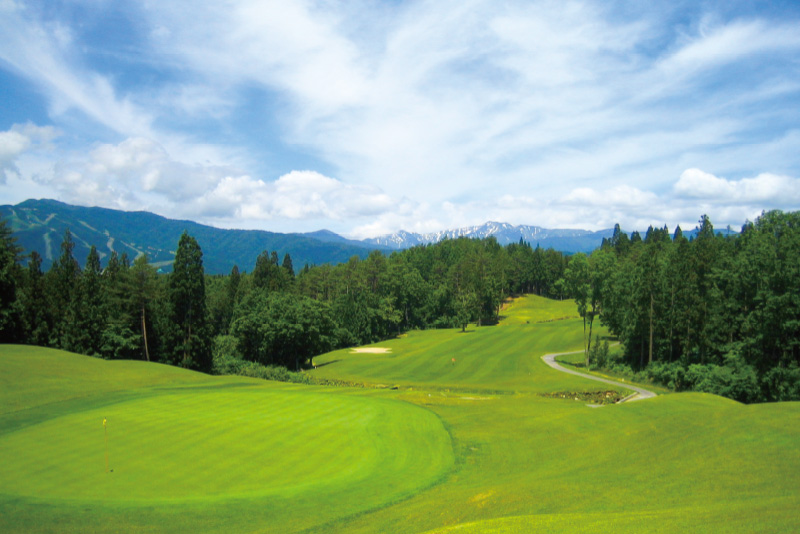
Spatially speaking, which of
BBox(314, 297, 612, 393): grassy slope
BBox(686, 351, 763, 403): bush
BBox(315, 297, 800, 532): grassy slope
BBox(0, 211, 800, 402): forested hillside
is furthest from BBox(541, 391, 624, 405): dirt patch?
BBox(315, 297, 800, 532): grassy slope

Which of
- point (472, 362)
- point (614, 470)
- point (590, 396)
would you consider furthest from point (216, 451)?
point (472, 362)

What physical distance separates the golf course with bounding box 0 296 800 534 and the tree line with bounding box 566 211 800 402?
47.7 feet

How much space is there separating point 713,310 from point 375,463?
44.4m

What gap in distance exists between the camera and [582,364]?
61688 mm

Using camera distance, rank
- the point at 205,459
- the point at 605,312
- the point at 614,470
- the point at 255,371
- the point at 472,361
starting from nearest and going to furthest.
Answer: the point at 614,470
the point at 205,459
the point at 255,371
the point at 605,312
the point at 472,361

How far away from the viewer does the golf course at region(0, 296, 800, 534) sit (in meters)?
11.6

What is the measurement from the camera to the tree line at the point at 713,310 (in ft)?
123

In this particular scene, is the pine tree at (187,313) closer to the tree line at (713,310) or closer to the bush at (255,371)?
the bush at (255,371)

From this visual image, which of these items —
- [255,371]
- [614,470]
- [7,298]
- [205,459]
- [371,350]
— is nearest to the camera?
[614,470]

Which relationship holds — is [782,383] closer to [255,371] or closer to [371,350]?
[255,371]

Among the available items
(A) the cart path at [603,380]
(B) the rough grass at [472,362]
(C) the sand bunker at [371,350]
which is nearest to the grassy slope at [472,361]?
(B) the rough grass at [472,362]

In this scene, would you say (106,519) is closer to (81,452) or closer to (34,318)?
(81,452)

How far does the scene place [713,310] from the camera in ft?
152

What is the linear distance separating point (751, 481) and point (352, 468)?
42.6 ft
